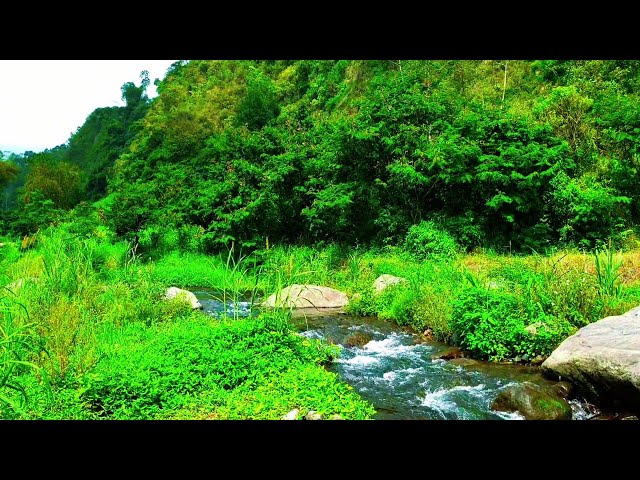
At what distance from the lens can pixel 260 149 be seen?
15.1m

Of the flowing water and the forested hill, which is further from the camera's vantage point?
the forested hill

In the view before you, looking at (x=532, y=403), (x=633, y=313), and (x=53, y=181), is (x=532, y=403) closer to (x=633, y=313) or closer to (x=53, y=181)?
(x=633, y=313)

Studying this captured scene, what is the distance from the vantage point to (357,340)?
785cm

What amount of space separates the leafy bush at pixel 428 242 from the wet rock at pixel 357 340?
474cm

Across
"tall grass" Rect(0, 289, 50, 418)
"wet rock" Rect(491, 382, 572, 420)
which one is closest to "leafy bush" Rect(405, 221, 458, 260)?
"wet rock" Rect(491, 382, 572, 420)

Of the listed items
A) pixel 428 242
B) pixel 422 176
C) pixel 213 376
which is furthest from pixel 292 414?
pixel 422 176

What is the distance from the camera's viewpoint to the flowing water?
541cm

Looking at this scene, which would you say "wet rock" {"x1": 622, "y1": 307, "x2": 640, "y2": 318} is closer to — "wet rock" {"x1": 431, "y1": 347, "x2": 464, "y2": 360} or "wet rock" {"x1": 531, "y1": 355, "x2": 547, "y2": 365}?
"wet rock" {"x1": 531, "y1": 355, "x2": 547, "y2": 365}

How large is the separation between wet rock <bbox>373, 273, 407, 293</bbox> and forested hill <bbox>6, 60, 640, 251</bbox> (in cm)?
313

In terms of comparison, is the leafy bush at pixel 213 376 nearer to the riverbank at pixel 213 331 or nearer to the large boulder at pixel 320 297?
the riverbank at pixel 213 331

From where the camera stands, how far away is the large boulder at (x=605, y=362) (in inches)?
199

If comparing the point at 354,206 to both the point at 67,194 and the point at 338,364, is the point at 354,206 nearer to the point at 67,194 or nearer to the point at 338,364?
the point at 338,364
